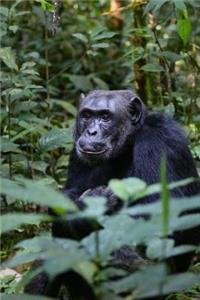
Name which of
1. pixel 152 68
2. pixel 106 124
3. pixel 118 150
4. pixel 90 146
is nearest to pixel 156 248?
pixel 90 146

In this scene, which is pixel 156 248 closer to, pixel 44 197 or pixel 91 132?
pixel 44 197

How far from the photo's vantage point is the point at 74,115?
8500 mm

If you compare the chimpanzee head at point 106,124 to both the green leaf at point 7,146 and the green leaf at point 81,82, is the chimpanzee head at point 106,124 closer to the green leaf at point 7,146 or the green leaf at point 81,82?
the green leaf at point 7,146

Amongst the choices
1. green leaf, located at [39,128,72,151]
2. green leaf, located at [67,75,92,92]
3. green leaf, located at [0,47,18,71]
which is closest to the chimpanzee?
green leaf, located at [39,128,72,151]

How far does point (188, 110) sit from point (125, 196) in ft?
15.7

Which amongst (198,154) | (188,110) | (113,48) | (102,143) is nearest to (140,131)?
(102,143)

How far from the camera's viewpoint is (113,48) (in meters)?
11.0

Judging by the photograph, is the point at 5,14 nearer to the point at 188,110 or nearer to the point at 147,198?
the point at 188,110

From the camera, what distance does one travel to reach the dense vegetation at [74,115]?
90.1 inches

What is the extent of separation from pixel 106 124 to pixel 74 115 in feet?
10.6

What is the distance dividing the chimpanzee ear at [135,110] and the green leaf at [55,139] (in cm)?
98

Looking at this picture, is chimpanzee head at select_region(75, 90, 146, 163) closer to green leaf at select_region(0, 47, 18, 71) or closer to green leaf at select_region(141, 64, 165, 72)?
green leaf at select_region(141, 64, 165, 72)

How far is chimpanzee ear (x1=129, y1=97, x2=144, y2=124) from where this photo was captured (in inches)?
209

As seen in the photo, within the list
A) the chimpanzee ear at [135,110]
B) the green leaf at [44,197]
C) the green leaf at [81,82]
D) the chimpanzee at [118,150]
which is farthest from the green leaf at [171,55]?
the green leaf at [44,197]
